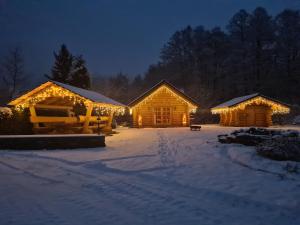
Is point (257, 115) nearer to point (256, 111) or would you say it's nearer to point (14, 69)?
point (256, 111)

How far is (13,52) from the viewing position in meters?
40.4

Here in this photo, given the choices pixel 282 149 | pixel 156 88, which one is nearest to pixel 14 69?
pixel 156 88

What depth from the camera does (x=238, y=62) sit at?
46500 millimetres

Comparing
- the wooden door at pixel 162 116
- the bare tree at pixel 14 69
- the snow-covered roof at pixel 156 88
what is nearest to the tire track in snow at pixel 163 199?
the snow-covered roof at pixel 156 88

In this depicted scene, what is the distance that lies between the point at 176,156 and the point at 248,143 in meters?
3.67

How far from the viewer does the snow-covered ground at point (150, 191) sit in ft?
12.9

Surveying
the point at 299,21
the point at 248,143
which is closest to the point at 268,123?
the point at 248,143

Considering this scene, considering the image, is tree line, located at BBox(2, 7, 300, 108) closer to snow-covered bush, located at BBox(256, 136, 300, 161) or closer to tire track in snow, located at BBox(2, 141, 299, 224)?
snow-covered bush, located at BBox(256, 136, 300, 161)

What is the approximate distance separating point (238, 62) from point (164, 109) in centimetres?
2509

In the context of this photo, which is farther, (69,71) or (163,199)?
(69,71)

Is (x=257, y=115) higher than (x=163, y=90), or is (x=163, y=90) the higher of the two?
(x=163, y=90)

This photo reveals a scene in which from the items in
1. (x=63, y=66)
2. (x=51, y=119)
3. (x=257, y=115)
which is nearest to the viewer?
(x=51, y=119)

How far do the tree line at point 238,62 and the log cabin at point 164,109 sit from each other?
47.4 ft

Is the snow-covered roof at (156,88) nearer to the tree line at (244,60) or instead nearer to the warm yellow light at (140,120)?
the warm yellow light at (140,120)
